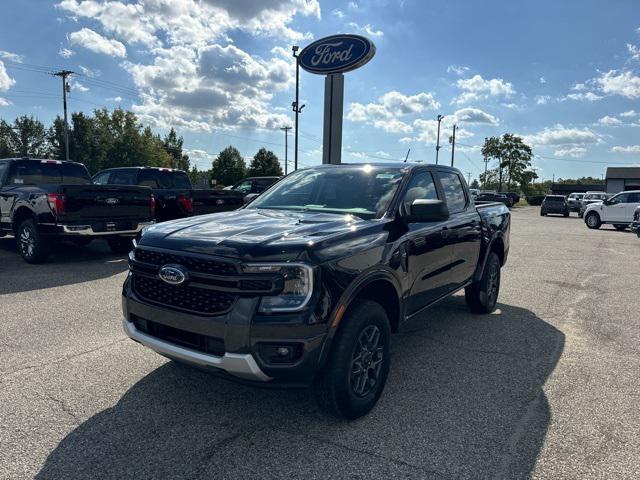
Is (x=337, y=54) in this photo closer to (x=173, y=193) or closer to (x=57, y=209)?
(x=173, y=193)

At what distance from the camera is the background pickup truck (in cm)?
1123

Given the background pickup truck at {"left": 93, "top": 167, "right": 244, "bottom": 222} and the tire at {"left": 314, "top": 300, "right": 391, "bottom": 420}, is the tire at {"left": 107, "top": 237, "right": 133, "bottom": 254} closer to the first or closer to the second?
the background pickup truck at {"left": 93, "top": 167, "right": 244, "bottom": 222}

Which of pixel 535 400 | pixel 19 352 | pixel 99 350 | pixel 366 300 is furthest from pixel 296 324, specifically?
pixel 19 352

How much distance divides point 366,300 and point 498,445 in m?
1.21

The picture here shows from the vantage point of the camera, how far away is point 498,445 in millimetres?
2863

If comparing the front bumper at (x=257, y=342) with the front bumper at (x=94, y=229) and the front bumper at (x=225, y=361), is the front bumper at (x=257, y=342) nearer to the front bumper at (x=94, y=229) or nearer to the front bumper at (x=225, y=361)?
the front bumper at (x=225, y=361)

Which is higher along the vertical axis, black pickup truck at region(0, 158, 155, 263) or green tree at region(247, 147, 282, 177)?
green tree at region(247, 147, 282, 177)

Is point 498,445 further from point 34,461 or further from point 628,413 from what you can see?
point 34,461

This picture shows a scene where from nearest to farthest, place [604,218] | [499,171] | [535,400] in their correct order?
[535,400] → [604,218] → [499,171]

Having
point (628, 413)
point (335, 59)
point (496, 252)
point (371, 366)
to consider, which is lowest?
point (628, 413)

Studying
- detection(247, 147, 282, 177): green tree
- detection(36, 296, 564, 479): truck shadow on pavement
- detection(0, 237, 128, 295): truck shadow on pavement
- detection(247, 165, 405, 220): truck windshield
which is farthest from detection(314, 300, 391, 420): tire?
detection(247, 147, 282, 177): green tree

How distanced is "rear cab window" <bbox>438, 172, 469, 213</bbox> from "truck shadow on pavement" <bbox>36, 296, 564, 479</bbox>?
5.42 ft

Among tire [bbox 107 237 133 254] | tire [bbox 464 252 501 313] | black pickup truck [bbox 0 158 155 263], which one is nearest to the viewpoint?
tire [bbox 464 252 501 313]

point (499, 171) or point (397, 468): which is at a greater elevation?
point (499, 171)
